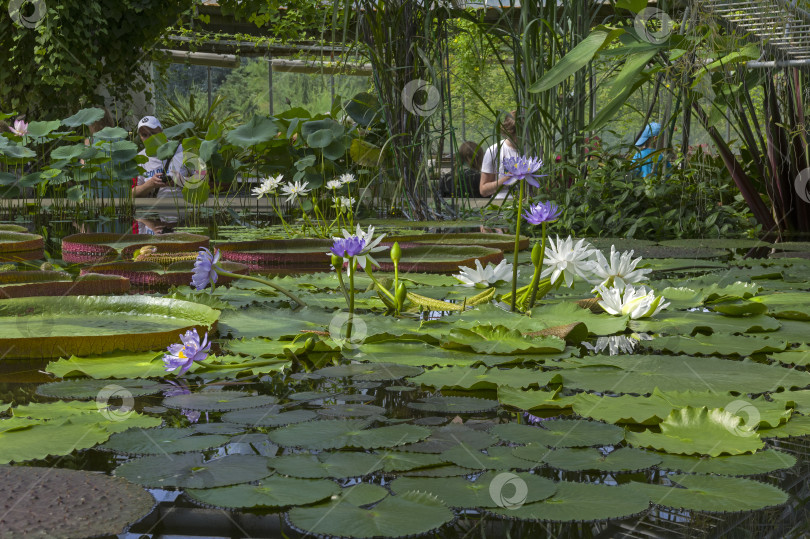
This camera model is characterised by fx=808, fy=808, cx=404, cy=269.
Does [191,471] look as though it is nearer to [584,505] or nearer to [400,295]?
[584,505]

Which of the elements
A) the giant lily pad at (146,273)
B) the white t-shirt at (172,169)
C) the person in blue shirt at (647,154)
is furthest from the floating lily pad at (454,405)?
the white t-shirt at (172,169)

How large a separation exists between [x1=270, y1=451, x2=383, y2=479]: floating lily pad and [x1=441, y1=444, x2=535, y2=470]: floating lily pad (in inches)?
3.0

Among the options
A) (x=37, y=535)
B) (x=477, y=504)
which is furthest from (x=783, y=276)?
(x=37, y=535)

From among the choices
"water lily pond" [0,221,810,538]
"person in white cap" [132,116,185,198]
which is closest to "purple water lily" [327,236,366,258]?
"water lily pond" [0,221,810,538]

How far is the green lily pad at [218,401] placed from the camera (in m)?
1.02

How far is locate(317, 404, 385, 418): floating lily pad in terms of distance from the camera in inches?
38.5

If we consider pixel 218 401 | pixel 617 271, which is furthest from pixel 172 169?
pixel 218 401

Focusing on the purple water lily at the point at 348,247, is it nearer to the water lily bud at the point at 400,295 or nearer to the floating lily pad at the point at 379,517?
the water lily bud at the point at 400,295

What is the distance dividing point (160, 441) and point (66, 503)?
0.61 ft

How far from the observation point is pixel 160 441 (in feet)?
2.90

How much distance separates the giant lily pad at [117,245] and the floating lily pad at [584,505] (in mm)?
1950

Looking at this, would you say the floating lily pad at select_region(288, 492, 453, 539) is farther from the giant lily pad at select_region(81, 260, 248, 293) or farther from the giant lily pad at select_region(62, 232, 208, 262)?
the giant lily pad at select_region(62, 232, 208, 262)

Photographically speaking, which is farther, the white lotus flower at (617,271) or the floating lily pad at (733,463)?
the white lotus flower at (617,271)

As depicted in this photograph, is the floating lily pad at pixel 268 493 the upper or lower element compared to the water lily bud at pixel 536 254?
lower
